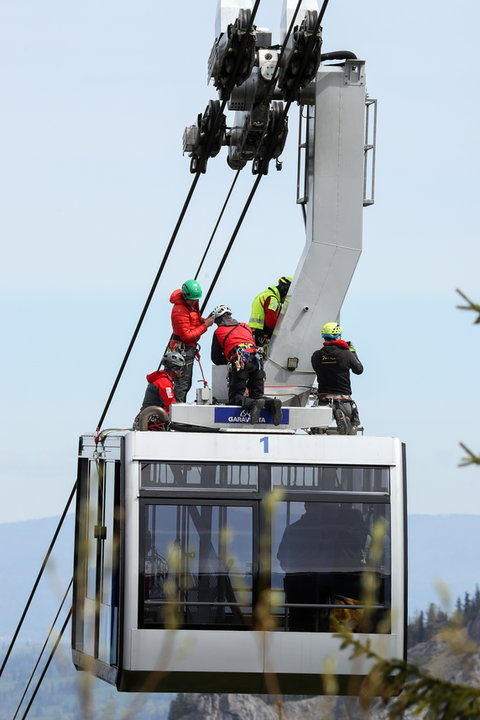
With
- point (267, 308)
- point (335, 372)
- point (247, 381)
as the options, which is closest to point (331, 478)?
point (247, 381)

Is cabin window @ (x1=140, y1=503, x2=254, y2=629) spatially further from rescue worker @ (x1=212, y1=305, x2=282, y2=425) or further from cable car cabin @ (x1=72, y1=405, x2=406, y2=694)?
rescue worker @ (x1=212, y1=305, x2=282, y2=425)

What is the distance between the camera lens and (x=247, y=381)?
12312mm

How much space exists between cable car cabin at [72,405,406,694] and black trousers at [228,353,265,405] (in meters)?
1.26

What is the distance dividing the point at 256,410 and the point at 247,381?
642mm

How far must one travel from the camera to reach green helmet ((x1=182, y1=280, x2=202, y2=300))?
13016mm

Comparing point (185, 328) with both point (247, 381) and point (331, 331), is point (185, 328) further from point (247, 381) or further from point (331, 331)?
point (331, 331)

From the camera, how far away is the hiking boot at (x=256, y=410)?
11.7 metres

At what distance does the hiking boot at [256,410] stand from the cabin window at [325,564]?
1.21 meters

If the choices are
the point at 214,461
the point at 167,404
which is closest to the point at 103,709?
the point at 214,461

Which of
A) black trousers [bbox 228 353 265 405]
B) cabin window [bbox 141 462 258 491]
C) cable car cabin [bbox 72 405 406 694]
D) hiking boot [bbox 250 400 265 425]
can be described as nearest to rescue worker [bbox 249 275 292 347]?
black trousers [bbox 228 353 265 405]

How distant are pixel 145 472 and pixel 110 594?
100 cm

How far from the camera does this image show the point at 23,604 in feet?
52.5

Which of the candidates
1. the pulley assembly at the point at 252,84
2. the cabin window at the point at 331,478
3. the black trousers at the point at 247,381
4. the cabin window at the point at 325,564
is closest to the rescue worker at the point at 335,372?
the black trousers at the point at 247,381

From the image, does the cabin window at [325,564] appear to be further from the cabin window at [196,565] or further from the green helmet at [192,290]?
the green helmet at [192,290]
